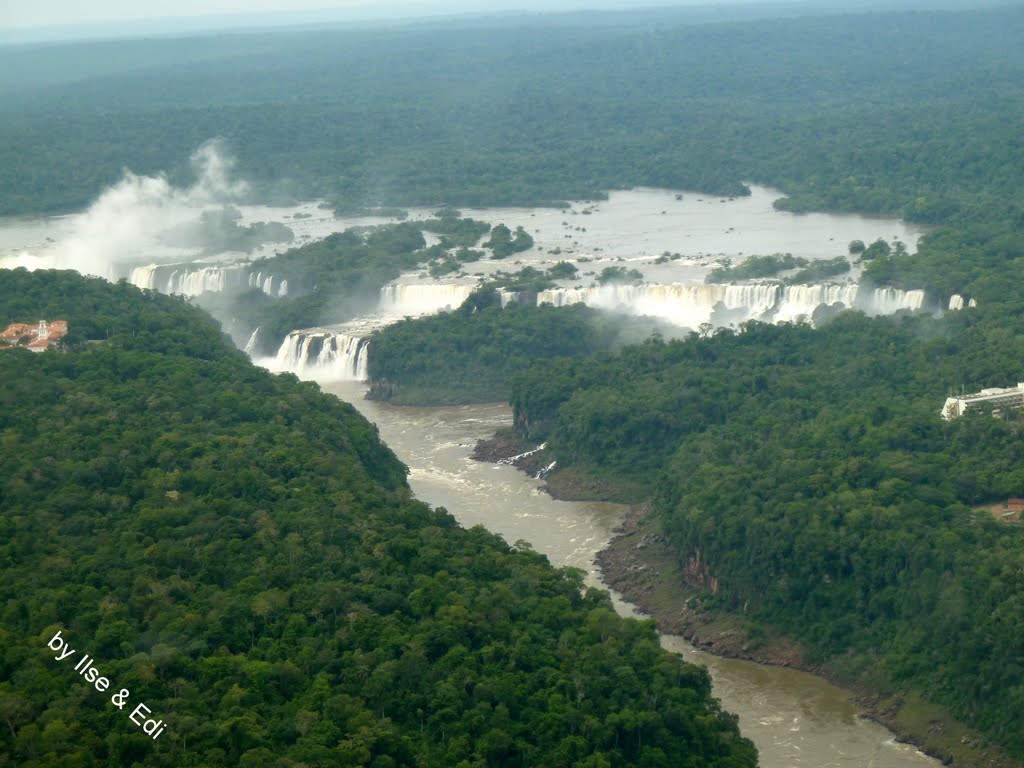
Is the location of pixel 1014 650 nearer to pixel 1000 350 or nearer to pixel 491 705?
pixel 491 705

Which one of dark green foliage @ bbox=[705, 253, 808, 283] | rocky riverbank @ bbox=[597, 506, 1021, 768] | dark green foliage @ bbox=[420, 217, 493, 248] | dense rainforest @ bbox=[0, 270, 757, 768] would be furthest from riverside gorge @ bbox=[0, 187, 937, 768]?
dense rainforest @ bbox=[0, 270, 757, 768]

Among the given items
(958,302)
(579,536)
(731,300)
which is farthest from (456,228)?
(579,536)

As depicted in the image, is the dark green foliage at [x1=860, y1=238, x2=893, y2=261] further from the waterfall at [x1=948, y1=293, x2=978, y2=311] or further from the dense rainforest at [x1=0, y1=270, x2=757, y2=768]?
the dense rainforest at [x1=0, y1=270, x2=757, y2=768]

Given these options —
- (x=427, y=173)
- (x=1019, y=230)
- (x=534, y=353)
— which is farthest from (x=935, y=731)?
(x=427, y=173)

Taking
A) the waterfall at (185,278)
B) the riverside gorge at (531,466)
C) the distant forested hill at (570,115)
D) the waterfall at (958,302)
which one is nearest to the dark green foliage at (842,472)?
the riverside gorge at (531,466)

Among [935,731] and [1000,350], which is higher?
[1000,350]

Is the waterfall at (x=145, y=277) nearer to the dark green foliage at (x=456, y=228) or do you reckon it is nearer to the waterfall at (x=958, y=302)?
the dark green foliage at (x=456, y=228)

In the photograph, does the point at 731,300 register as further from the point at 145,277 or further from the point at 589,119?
the point at 589,119
